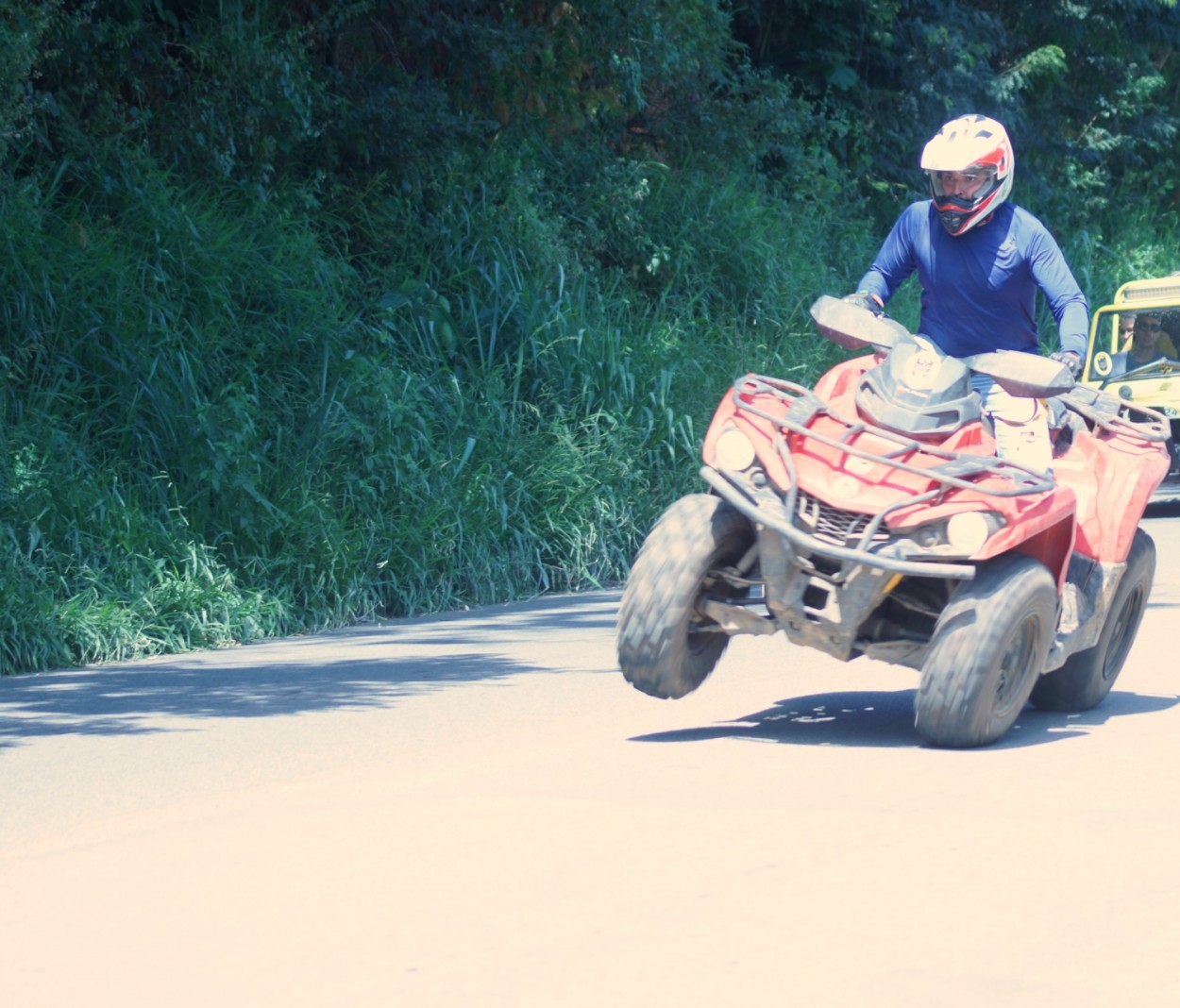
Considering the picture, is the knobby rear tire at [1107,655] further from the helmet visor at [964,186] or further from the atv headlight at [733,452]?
the atv headlight at [733,452]

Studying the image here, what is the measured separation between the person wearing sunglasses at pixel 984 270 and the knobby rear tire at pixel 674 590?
1097mm

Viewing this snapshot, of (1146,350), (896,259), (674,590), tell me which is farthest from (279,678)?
(1146,350)

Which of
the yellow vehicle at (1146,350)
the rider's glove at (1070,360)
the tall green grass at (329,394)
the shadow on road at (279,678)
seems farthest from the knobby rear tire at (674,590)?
the yellow vehicle at (1146,350)

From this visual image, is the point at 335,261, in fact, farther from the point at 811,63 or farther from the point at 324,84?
the point at 811,63

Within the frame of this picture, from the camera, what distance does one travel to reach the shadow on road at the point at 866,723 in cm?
716

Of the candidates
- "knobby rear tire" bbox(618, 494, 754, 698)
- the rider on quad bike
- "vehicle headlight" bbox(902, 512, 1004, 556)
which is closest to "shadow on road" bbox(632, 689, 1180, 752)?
the rider on quad bike

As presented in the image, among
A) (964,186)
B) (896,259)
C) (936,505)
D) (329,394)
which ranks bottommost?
(329,394)

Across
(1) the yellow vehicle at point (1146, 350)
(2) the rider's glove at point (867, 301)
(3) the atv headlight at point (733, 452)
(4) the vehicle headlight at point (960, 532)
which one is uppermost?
(2) the rider's glove at point (867, 301)

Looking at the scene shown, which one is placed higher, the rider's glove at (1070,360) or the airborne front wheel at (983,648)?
the rider's glove at (1070,360)

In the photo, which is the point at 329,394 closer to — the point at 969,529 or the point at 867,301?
the point at 867,301

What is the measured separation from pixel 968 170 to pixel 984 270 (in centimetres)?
46

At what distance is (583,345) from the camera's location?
15094 mm

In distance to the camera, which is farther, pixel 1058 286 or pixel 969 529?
pixel 1058 286

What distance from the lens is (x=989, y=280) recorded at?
7.61m
